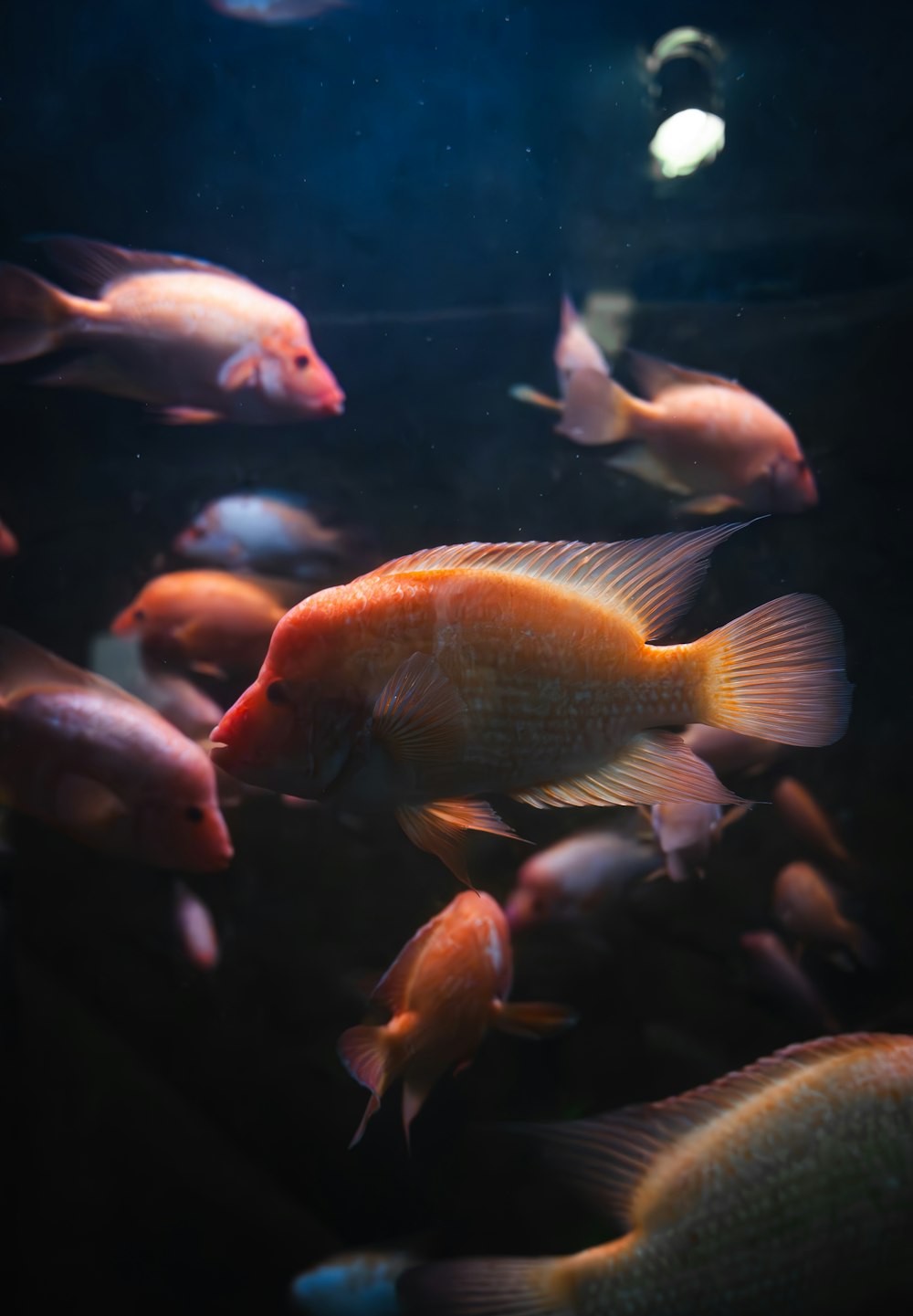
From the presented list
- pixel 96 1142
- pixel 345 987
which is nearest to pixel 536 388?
pixel 345 987

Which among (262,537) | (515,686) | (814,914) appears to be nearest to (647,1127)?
(515,686)

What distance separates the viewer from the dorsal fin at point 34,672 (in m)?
1.44

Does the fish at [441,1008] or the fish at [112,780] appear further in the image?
the fish at [112,780]

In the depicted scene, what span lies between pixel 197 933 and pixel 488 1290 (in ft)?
4.02

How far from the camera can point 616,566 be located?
96 cm

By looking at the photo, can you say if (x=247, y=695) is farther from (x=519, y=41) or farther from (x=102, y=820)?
(x=519, y=41)

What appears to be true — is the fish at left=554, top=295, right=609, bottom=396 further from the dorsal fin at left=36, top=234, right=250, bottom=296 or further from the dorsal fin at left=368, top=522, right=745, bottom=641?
the dorsal fin at left=368, top=522, right=745, bottom=641

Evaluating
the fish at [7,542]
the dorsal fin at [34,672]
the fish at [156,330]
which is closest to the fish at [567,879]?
the dorsal fin at [34,672]

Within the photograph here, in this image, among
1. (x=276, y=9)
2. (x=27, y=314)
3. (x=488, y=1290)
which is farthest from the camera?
(x=276, y=9)

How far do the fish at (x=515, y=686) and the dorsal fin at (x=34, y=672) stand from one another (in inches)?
30.6

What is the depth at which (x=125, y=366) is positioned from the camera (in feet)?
5.15

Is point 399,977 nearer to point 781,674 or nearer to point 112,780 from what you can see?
point 112,780

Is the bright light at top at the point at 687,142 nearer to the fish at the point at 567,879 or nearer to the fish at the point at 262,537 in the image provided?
the fish at the point at 262,537

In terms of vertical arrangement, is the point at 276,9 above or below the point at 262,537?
above
